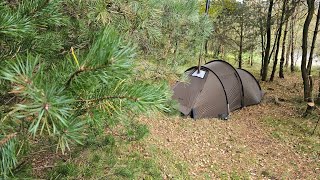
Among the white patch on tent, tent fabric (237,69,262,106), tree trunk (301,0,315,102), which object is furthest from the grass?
the white patch on tent

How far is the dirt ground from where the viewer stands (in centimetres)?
492

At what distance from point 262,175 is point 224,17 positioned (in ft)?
33.0

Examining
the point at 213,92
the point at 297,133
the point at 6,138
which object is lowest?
the point at 297,133

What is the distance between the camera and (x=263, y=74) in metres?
11.9

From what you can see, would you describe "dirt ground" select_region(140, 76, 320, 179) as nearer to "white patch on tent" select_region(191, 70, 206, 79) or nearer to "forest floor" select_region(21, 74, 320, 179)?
"forest floor" select_region(21, 74, 320, 179)

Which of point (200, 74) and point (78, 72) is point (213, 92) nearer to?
point (200, 74)

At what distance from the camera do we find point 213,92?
303 inches

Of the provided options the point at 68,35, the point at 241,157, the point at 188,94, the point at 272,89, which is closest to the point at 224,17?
the point at 272,89

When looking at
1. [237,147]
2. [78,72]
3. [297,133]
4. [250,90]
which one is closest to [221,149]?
[237,147]

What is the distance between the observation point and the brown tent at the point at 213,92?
24.3 feet

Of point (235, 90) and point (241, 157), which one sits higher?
point (235, 90)

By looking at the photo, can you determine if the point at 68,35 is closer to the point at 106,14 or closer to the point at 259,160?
the point at 106,14

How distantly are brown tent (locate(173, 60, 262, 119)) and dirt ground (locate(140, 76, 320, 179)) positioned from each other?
0.39 m

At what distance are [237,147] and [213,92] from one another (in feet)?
7.35
